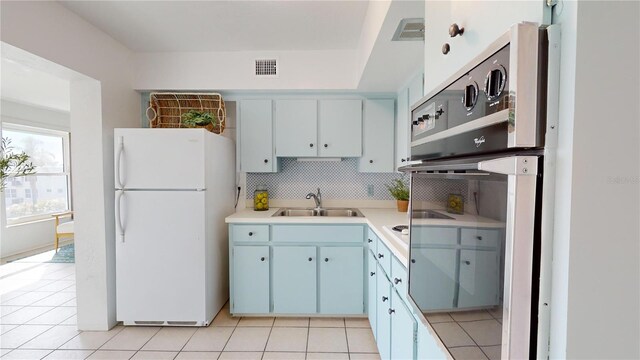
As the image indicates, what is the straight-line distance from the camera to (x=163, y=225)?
228 cm

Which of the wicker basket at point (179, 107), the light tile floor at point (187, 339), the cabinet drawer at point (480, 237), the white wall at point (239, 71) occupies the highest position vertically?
the white wall at point (239, 71)

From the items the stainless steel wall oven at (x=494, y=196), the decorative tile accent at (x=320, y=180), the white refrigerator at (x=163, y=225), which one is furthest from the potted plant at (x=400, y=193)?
the stainless steel wall oven at (x=494, y=196)

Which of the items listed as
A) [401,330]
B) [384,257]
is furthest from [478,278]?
[384,257]

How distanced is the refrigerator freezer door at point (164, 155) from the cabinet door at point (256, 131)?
1.93 ft

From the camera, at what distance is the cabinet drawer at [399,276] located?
131cm

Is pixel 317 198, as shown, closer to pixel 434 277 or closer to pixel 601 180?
pixel 434 277

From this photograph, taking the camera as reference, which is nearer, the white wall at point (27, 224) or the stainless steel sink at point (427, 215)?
the stainless steel sink at point (427, 215)

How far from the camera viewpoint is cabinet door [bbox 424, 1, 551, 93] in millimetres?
492

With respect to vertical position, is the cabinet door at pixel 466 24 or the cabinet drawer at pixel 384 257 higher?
the cabinet door at pixel 466 24

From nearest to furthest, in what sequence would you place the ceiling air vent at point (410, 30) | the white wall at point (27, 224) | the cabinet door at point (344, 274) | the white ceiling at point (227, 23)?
1. the ceiling air vent at point (410, 30)
2. the white ceiling at point (227, 23)
3. the cabinet door at point (344, 274)
4. the white wall at point (27, 224)

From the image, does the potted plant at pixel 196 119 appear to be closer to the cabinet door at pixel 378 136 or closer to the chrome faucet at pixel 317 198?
the chrome faucet at pixel 317 198

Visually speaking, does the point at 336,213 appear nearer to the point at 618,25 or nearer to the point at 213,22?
the point at 213,22

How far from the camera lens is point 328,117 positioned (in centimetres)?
279

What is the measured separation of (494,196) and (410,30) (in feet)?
4.46
